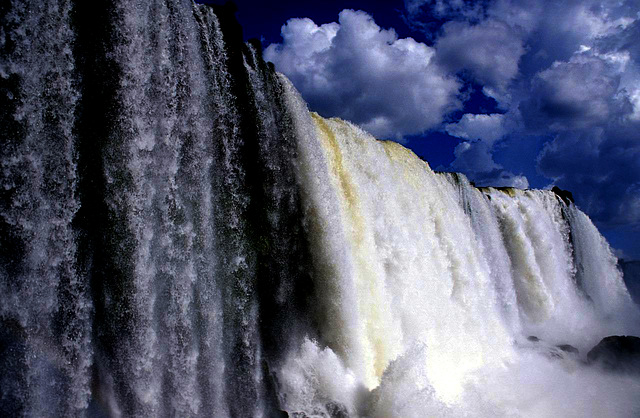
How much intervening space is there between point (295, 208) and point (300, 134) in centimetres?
112

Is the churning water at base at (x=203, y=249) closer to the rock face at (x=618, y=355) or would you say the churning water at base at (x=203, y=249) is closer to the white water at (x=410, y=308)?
the white water at (x=410, y=308)

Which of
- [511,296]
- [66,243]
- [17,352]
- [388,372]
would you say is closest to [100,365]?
[17,352]

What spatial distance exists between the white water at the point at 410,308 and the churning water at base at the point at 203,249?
0.13 ft

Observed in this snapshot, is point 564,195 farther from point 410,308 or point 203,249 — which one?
point 203,249

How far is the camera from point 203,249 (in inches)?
239

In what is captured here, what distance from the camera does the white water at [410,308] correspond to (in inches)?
268

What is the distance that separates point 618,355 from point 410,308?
5838 millimetres

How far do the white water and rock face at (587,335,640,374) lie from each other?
54 centimetres

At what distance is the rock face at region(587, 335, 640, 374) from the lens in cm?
1061

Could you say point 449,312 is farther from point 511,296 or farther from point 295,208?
point 511,296

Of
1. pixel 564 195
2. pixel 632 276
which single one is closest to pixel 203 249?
pixel 564 195

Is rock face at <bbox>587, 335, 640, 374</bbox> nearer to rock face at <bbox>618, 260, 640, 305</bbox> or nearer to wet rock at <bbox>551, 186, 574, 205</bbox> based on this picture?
wet rock at <bbox>551, 186, 574, 205</bbox>

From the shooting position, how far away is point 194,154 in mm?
6113

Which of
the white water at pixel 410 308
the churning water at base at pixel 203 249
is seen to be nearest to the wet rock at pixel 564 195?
the white water at pixel 410 308
